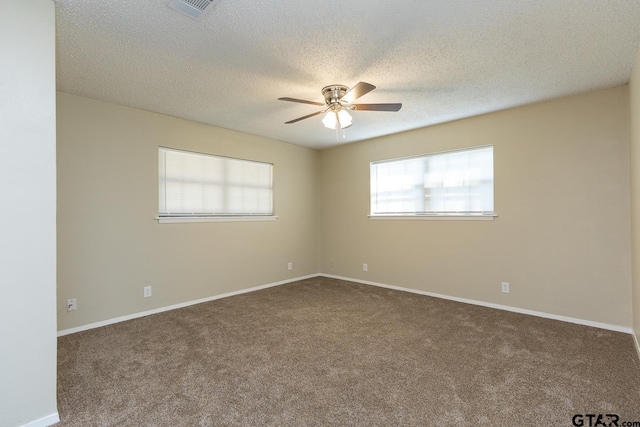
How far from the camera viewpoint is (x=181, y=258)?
3957 mm

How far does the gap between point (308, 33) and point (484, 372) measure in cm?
270

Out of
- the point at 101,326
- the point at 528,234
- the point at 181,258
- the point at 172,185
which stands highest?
the point at 172,185

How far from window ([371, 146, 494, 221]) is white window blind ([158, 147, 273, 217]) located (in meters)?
1.86

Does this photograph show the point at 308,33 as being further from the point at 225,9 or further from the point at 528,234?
the point at 528,234

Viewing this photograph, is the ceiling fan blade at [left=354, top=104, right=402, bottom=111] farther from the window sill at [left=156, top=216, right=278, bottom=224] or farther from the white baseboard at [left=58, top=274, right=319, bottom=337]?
the white baseboard at [left=58, top=274, right=319, bottom=337]

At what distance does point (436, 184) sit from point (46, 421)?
14.5 ft

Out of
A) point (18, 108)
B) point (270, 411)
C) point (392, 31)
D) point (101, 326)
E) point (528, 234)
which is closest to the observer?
point (18, 108)

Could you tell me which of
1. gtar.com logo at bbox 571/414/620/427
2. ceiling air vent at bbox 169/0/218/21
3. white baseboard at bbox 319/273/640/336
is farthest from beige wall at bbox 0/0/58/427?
white baseboard at bbox 319/273/640/336

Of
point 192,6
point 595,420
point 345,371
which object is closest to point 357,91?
point 192,6

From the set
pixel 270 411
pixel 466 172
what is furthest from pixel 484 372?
pixel 466 172

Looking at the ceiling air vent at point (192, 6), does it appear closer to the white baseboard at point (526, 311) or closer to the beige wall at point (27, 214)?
the beige wall at point (27, 214)

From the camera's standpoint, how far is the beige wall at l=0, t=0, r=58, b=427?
161cm

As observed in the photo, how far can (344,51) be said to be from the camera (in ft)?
7.69

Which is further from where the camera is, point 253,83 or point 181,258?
point 181,258
